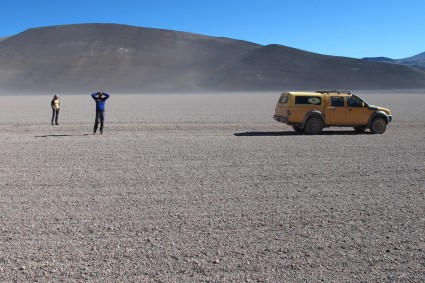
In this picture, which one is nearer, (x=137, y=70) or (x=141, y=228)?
(x=141, y=228)

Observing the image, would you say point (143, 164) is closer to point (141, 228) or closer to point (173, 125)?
point (141, 228)

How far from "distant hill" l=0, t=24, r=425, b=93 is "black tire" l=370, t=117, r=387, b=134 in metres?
107

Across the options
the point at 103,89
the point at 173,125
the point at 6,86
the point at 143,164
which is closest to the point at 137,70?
the point at 103,89

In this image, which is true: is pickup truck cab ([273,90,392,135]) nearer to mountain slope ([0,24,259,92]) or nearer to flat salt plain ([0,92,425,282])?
flat salt plain ([0,92,425,282])

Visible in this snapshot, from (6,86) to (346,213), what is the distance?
136 meters

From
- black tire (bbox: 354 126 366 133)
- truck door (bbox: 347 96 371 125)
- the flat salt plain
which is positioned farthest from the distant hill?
the flat salt plain

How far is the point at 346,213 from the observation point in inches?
306

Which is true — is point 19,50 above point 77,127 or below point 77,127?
above

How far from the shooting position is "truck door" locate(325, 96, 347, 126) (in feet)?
63.4

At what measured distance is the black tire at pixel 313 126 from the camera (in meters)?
19.0

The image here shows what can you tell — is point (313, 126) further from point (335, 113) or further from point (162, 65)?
point (162, 65)

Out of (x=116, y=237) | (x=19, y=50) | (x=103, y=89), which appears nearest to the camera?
(x=116, y=237)

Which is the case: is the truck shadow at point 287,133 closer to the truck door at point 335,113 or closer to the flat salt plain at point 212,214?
the truck door at point 335,113

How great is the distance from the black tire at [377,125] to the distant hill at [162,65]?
10659 cm
